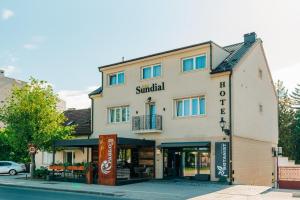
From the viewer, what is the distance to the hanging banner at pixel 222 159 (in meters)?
22.8

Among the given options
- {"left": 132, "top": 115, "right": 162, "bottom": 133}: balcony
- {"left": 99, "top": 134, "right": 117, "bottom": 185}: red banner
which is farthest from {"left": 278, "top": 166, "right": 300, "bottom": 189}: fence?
{"left": 99, "top": 134, "right": 117, "bottom": 185}: red banner

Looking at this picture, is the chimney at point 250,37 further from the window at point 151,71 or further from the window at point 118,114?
the window at point 118,114

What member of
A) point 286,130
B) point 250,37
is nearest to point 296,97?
point 286,130

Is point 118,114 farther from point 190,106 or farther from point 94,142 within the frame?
point 190,106

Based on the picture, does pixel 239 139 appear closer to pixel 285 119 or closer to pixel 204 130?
pixel 204 130

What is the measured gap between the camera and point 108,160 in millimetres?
23375

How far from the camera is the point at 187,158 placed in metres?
25.2

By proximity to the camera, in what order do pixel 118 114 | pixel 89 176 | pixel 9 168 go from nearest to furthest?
pixel 89 176 → pixel 118 114 → pixel 9 168

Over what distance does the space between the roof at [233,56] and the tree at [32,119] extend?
12.2 meters

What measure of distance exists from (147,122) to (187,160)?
384 centimetres

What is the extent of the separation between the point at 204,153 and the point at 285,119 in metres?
35.8

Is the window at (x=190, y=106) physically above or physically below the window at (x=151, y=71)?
below

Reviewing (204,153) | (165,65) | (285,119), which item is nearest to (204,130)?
(204,153)

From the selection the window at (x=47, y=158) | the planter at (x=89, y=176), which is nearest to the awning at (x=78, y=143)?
the planter at (x=89, y=176)
